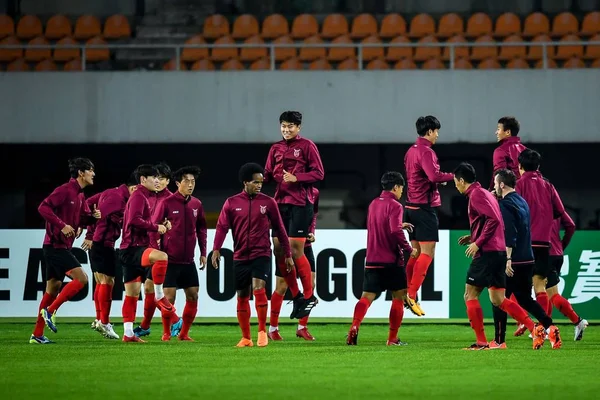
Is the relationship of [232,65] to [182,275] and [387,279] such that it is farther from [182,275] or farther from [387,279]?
[387,279]

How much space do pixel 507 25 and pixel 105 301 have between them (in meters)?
12.1

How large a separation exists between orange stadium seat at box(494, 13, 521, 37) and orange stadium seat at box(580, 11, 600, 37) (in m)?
1.22

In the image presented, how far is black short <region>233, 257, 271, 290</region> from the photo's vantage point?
1206 cm

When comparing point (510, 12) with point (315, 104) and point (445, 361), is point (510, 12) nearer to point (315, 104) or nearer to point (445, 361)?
point (315, 104)

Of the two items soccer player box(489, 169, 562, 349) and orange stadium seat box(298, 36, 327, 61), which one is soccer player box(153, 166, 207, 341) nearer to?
soccer player box(489, 169, 562, 349)

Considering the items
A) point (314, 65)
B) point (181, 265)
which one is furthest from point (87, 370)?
point (314, 65)

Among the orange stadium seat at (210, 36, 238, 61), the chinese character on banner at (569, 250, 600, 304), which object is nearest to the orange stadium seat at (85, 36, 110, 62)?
the orange stadium seat at (210, 36, 238, 61)

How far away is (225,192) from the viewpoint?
23578 mm

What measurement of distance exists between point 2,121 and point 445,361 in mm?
12650

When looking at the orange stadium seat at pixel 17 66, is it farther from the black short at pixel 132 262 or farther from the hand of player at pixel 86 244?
the black short at pixel 132 262

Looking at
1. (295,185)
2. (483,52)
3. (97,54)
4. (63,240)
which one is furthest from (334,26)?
(63,240)

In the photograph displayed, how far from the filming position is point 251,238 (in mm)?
12062

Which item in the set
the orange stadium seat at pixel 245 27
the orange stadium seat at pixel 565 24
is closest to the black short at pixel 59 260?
the orange stadium seat at pixel 245 27

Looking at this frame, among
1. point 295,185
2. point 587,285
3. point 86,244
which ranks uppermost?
point 295,185
